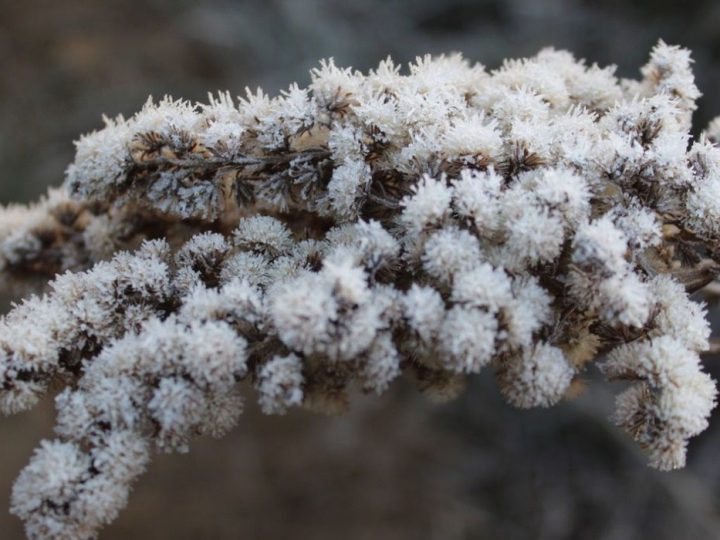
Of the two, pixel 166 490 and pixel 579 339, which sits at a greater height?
pixel 166 490

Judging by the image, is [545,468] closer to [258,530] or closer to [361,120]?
[258,530]

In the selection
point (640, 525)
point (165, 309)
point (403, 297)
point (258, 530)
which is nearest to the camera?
point (403, 297)

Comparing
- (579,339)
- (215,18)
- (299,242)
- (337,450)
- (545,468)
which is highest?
(215,18)

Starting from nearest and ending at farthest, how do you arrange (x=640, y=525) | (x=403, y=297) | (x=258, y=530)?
(x=403, y=297), (x=640, y=525), (x=258, y=530)

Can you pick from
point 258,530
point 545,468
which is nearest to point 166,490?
point 258,530

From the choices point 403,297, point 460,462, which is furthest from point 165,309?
point 460,462

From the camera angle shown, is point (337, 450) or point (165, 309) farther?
point (337, 450)
